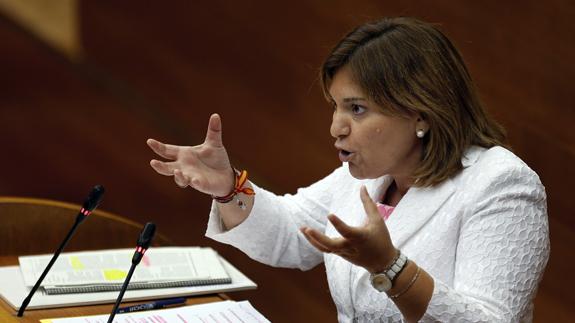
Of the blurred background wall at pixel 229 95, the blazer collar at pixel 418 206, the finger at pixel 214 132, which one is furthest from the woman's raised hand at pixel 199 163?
the blurred background wall at pixel 229 95

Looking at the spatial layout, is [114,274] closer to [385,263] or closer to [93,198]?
[93,198]

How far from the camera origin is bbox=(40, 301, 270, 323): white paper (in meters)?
2.06

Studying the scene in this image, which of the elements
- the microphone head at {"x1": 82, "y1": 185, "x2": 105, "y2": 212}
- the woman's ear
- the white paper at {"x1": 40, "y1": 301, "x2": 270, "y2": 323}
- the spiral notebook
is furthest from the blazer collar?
the microphone head at {"x1": 82, "y1": 185, "x2": 105, "y2": 212}

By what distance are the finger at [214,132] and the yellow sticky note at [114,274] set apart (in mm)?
384

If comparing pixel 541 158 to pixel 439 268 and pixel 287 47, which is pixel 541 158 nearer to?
pixel 439 268

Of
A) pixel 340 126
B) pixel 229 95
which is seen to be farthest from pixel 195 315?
pixel 229 95

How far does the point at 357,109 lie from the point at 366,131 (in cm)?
5

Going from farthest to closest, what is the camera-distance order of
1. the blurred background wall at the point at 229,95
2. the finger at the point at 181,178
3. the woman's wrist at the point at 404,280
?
the blurred background wall at the point at 229,95 → the finger at the point at 181,178 → the woman's wrist at the point at 404,280

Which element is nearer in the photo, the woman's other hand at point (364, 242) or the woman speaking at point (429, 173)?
the woman's other hand at point (364, 242)

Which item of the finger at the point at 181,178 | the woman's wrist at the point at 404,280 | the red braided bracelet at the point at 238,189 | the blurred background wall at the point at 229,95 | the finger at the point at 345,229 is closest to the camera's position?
the finger at the point at 345,229

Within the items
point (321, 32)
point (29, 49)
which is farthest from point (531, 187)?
point (29, 49)

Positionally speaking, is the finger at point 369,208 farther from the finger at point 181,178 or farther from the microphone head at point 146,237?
the finger at point 181,178

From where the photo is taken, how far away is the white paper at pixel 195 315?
6.75ft

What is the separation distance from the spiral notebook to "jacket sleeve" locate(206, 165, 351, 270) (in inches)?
3.5
